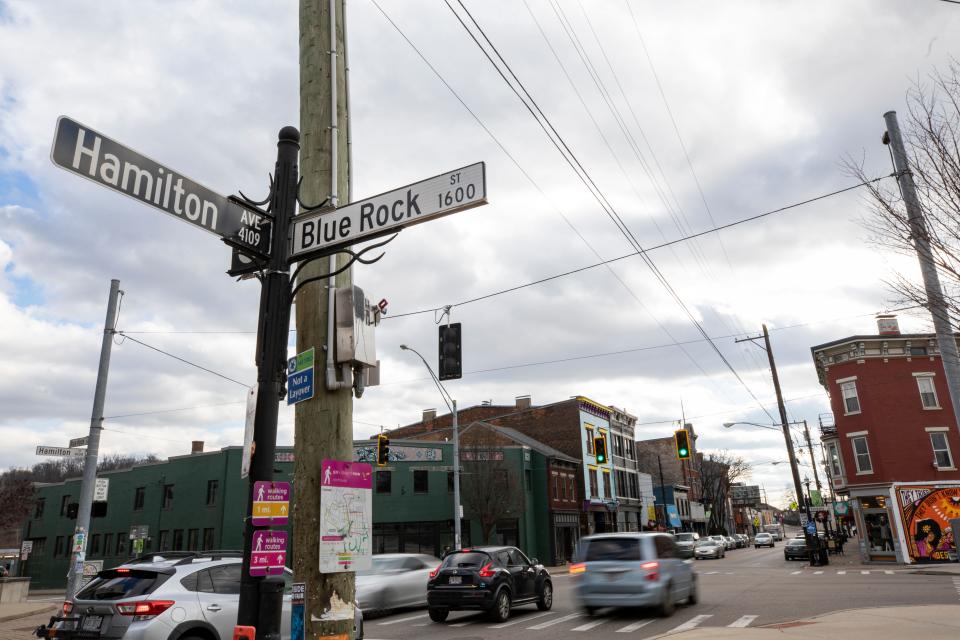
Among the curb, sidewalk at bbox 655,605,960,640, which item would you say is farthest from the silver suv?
the curb

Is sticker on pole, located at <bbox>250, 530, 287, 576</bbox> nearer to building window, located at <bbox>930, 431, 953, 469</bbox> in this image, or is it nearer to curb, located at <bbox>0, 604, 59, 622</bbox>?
curb, located at <bbox>0, 604, 59, 622</bbox>

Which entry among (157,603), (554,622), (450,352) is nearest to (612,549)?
(554,622)

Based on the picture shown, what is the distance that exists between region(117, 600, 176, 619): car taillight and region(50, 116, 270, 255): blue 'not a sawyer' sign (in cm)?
553

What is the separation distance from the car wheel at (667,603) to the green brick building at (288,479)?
988 inches

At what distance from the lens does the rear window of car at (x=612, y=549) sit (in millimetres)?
13609

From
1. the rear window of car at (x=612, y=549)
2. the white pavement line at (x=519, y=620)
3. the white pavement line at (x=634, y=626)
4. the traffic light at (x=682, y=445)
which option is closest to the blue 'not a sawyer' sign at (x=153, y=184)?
the white pavement line at (x=634, y=626)

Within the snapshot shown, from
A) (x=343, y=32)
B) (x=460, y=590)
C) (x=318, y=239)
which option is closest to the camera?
(x=318, y=239)

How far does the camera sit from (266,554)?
3697 mm

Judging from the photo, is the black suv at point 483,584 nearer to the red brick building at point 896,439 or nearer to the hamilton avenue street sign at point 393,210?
the hamilton avenue street sign at point 393,210

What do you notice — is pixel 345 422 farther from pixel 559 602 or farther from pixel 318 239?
pixel 559 602

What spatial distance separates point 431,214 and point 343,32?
203 cm

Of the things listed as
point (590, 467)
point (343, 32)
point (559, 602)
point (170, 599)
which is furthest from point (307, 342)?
point (590, 467)

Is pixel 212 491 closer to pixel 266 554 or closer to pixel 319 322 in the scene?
pixel 319 322

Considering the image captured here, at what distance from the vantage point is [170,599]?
7.95 m
